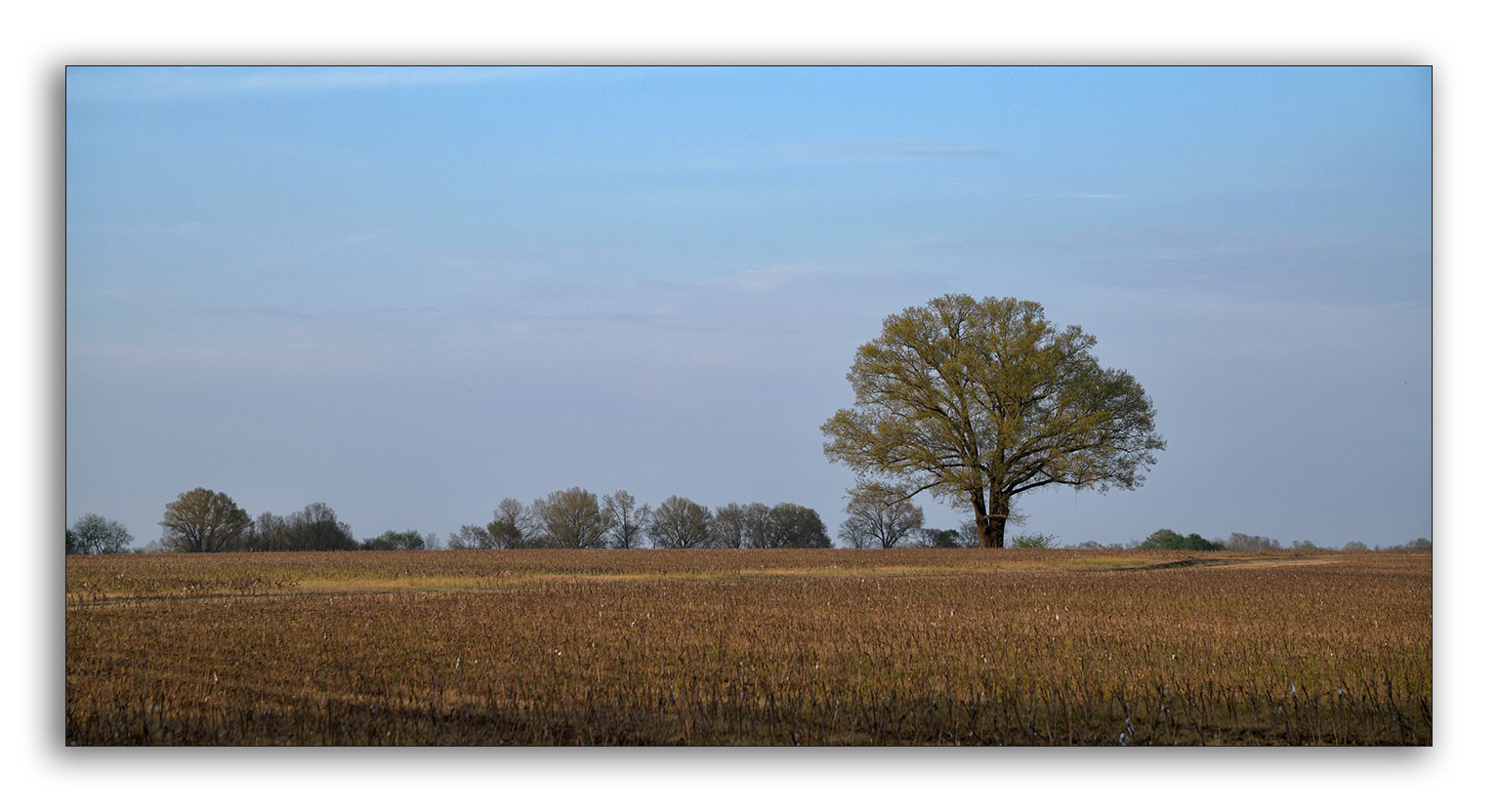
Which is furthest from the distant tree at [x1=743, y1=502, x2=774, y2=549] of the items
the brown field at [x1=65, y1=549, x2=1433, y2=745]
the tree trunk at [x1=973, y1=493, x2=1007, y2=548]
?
the brown field at [x1=65, y1=549, x2=1433, y2=745]

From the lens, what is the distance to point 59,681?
8305 mm

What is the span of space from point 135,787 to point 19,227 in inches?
172

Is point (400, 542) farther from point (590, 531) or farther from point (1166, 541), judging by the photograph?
point (1166, 541)

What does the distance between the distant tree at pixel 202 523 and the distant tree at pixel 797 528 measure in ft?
38.1

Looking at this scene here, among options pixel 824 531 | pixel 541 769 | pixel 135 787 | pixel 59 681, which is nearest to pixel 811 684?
pixel 541 769

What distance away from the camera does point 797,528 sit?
2328 cm

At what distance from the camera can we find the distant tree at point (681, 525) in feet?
69.4

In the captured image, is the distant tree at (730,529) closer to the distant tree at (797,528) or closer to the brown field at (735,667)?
the distant tree at (797,528)

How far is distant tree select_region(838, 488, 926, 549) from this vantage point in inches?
1081

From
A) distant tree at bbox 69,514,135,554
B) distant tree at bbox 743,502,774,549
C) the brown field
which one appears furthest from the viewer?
distant tree at bbox 743,502,774,549

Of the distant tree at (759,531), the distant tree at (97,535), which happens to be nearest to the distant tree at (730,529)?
the distant tree at (759,531)

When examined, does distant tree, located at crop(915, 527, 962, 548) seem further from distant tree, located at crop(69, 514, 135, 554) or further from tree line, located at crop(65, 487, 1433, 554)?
distant tree, located at crop(69, 514, 135, 554)

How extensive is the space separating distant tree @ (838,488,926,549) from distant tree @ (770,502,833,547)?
3.73 m

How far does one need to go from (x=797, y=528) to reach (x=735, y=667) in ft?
48.3
